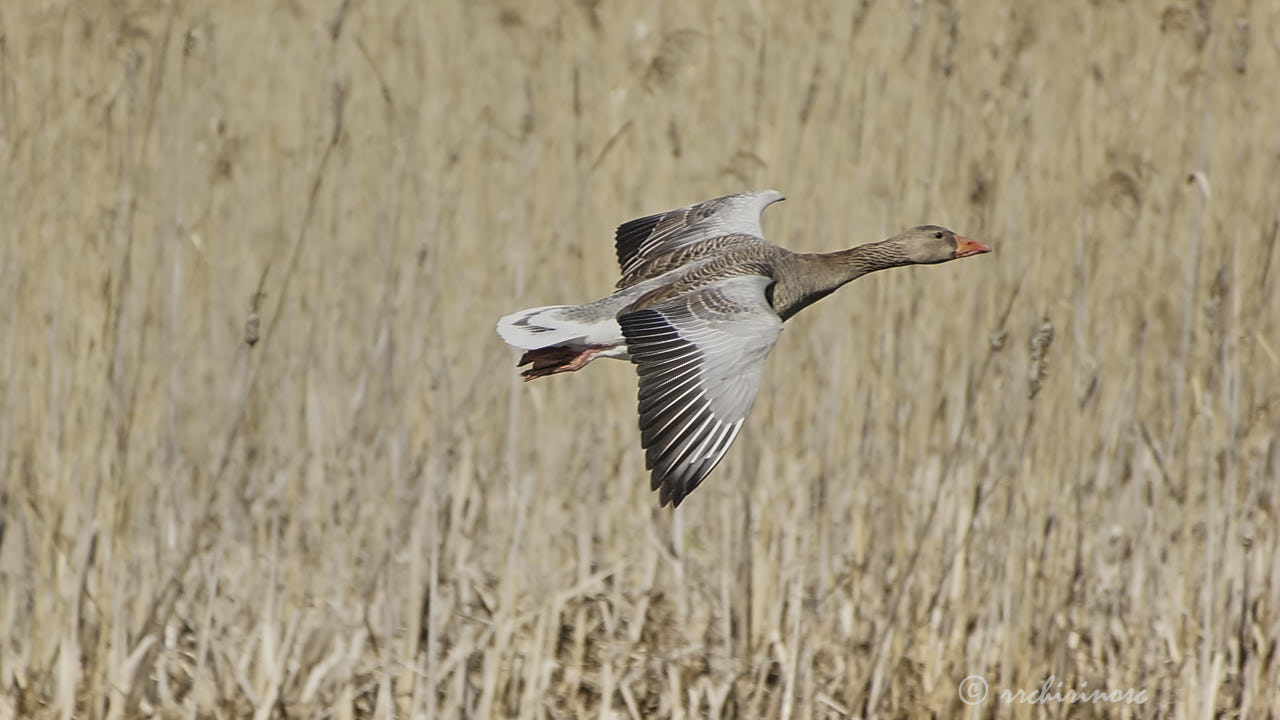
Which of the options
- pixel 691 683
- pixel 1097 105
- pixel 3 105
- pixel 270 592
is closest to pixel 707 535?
pixel 691 683

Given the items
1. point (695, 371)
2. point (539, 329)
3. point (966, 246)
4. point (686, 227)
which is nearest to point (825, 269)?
point (966, 246)

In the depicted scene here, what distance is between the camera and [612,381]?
5434mm

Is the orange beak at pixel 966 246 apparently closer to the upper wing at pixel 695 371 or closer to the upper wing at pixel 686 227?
the upper wing at pixel 686 227

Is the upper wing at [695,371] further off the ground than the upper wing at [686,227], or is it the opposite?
the upper wing at [686,227]

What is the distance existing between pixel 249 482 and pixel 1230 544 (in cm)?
312

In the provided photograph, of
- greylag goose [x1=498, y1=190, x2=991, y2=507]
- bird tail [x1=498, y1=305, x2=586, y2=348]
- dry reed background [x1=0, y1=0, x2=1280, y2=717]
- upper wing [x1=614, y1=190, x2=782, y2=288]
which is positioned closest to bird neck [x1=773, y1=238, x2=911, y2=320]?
greylag goose [x1=498, y1=190, x2=991, y2=507]

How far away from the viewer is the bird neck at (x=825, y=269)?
4652 millimetres

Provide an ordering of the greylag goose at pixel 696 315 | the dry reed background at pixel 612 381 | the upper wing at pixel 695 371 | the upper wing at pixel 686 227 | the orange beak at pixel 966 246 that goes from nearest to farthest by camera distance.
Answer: the upper wing at pixel 695 371 < the greylag goose at pixel 696 315 < the dry reed background at pixel 612 381 < the orange beak at pixel 966 246 < the upper wing at pixel 686 227

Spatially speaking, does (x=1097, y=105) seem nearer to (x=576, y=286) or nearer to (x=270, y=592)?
(x=576, y=286)

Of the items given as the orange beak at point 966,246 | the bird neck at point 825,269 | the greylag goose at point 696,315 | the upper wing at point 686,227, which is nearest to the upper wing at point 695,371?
the greylag goose at point 696,315

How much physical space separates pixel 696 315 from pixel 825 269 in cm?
88

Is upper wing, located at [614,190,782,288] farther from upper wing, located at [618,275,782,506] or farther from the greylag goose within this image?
upper wing, located at [618,275,782,506]

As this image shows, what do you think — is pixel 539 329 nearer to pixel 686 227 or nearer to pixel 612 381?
pixel 612 381

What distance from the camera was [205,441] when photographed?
505 centimetres
